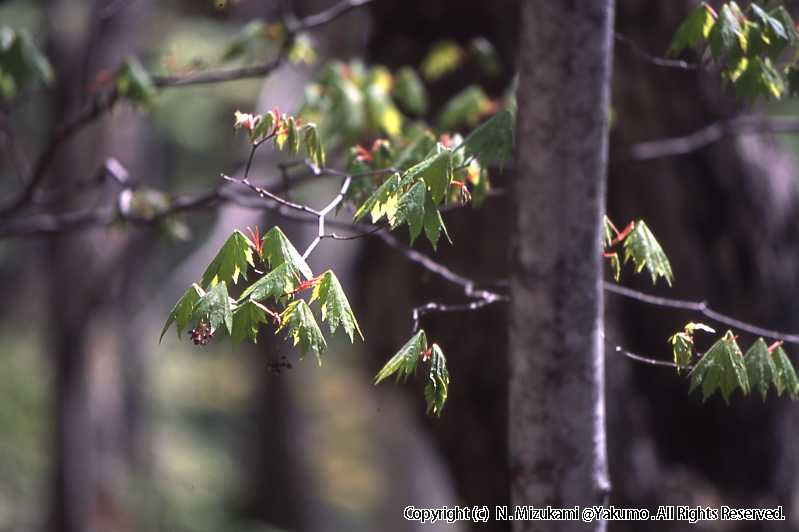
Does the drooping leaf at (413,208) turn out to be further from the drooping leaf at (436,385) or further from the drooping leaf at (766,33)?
the drooping leaf at (766,33)

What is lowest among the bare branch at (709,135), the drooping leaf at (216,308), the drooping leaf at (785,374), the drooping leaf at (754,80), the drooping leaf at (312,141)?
the drooping leaf at (785,374)

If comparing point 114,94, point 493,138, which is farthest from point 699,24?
point 114,94

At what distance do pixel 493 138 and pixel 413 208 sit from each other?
23.0 inches

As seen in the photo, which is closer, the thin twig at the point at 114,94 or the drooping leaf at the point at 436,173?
the drooping leaf at the point at 436,173

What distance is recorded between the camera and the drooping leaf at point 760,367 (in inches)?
82.1

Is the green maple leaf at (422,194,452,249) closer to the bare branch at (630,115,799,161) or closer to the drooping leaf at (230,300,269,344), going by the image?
the drooping leaf at (230,300,269,344)

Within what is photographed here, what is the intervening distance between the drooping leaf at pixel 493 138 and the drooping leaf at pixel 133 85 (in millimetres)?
1630

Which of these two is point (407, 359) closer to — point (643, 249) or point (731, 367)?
point (643, 249)

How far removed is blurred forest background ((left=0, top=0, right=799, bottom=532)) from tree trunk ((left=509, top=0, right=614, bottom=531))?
0.32m

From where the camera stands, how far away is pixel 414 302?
4582 mm

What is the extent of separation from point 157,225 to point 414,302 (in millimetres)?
1508

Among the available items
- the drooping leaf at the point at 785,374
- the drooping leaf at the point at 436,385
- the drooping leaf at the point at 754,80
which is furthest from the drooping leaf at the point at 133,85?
the drooping leaf at the point at 785,374

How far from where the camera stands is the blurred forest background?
4.30 meters

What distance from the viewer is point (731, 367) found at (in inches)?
80.7
